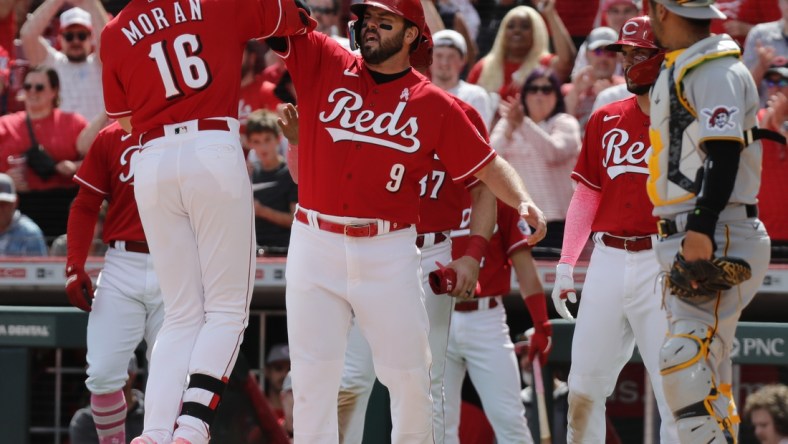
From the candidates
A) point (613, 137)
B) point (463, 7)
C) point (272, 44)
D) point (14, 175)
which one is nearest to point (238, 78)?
point (272, 44)

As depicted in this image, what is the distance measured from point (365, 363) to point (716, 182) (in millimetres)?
2042

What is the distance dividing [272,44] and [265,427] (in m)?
2.45

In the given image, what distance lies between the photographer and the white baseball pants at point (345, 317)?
187 inches

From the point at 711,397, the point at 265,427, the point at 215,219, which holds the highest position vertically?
the point at 215,219

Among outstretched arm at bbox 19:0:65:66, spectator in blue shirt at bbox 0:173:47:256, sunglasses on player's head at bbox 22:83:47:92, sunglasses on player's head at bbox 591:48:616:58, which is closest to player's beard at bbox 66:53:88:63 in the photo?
outstretched arm at bbox 19:0:65:66

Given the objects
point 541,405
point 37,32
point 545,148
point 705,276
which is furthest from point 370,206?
point 37,32

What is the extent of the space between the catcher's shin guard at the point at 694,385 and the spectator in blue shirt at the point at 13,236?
15.3 ft

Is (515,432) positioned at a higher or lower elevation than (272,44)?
lower

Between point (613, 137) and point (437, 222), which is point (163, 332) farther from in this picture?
point (613, 137)

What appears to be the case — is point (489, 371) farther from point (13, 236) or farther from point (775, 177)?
point (13, 236)

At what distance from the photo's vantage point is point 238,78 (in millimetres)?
4930

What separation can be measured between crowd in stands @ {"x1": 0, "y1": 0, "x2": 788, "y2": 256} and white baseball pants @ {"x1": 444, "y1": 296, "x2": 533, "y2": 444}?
1695 millimetres

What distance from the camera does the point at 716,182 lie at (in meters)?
4.16

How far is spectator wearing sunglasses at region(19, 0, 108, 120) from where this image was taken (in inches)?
→ 354
